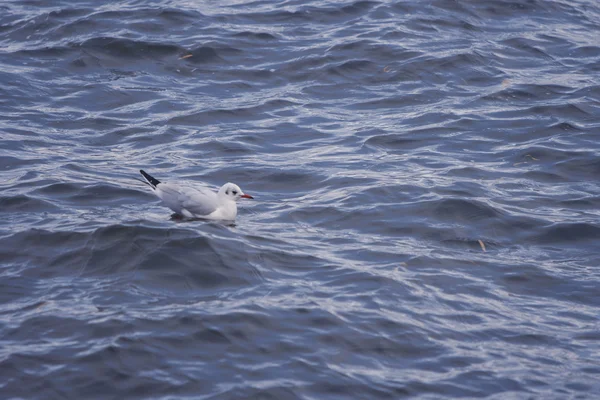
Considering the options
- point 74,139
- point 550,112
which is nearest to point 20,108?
point 74,139

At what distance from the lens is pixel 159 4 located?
52.4 feet

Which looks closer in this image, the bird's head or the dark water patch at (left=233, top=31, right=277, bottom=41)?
the bird's head

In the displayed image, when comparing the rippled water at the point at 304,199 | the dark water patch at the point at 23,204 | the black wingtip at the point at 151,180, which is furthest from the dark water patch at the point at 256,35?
the dark water patch at the point at 23,204

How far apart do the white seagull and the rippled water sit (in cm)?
17

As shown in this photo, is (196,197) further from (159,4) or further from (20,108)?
(159,4)

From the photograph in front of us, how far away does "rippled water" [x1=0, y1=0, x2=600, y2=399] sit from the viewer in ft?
20.5

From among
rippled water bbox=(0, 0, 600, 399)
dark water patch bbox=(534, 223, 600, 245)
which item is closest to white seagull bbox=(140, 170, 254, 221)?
rippled water bbox=(0, 0, 600, 399)

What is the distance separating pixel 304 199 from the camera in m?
9.34

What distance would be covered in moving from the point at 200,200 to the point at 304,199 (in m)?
1.28

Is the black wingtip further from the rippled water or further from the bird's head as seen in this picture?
the bird's head

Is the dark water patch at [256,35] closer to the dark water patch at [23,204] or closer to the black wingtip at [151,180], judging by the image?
the black wingtip at [151,180]

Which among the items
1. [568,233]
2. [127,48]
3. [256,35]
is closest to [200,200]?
[568,233]

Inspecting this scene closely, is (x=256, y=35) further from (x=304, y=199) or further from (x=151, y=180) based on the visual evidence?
(x=151, y=180)

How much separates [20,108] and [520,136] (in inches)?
250
